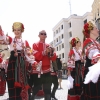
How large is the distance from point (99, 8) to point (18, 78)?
111 feet

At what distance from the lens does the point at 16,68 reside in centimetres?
388

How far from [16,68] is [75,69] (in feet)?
6.39

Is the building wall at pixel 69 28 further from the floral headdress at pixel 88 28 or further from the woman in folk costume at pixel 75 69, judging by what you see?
the floral headdress at pixel 88 28

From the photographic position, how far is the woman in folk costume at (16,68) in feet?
12.6

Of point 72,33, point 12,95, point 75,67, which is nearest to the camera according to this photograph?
point 12,95

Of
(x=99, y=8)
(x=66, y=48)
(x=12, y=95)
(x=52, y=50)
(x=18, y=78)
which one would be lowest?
(x=12, y=95)

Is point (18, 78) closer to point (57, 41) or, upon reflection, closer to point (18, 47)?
point (18, 47)

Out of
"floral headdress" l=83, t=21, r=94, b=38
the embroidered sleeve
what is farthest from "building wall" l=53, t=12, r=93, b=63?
"floral headdress" l=83, t=21, r=94, b=38

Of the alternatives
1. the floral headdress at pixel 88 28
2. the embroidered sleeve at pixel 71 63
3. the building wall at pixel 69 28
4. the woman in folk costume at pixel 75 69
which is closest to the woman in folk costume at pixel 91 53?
the floral headdress at pixel 88 28

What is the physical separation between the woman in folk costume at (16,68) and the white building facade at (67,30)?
4393 cm

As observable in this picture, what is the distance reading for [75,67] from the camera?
17.9ft

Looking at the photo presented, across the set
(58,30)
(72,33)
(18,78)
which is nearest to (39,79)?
(18,78)

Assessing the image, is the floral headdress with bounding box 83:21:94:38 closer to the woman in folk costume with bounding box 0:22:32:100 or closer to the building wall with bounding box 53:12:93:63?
the woman in folk costume with bounding box 0:22:32:100

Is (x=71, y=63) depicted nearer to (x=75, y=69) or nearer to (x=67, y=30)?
(x=75, y=69)
